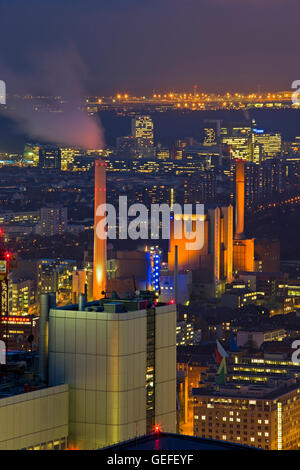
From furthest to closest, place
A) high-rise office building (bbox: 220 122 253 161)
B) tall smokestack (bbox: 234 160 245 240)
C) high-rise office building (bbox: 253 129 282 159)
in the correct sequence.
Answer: high-rise office building (bbox: 253 129 282 159), high-rise office building (bbox: 220 122 253 161), tall smokestack (bbox: 234 160 245 240)

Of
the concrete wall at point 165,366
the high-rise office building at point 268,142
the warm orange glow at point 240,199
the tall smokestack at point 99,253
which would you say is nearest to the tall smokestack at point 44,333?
the concrete wall at point 165,366

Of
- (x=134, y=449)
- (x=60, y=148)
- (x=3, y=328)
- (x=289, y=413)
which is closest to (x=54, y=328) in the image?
(x=134, y=449)

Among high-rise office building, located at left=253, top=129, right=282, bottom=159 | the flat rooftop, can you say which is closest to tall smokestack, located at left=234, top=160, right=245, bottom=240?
high-rise office building, located at left=253, top=129, right=282, bottom=159

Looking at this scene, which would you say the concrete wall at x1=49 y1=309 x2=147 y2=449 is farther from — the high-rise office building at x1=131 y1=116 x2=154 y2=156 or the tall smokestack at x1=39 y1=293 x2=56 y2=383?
the high-rise office building at x1=131 y1=116 x2=154 y2=156

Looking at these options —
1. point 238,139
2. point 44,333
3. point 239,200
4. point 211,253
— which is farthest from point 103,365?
point 238,139

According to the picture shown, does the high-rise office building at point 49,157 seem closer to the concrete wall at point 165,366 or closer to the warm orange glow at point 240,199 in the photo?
the warm orange glow at point 240,199

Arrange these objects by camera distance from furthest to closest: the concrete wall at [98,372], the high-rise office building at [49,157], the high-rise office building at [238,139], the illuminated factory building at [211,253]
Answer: the high-rise office building at [238,139]
the high-rise office building at [49,157]
the illuminated factory building at [211,253]
the concrete wall at [98,372]
